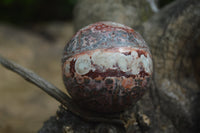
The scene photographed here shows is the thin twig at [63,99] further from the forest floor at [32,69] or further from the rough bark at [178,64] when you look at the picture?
the forest floor at [32,69]

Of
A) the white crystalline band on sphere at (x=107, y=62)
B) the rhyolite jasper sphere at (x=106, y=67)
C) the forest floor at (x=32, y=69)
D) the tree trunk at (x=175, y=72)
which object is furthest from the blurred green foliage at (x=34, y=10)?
the white crystalline band on sphere at (x=107, y=62)

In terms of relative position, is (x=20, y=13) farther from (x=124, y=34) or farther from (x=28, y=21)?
(x=124, y=34)

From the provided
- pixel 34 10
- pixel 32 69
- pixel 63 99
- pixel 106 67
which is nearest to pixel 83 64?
pixel 106 67

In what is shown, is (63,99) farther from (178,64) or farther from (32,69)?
(32,69)

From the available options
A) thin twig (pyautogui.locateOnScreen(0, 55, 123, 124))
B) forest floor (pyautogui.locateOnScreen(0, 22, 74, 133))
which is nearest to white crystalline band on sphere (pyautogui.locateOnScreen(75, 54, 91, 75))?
thin twig (pyautogui.locateOnScreen(0, 55, 123, 124))

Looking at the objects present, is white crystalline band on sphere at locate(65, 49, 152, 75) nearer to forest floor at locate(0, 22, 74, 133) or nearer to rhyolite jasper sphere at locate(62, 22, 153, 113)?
rhyolite jasper sphere at locate(62, 22, 153, 113)
